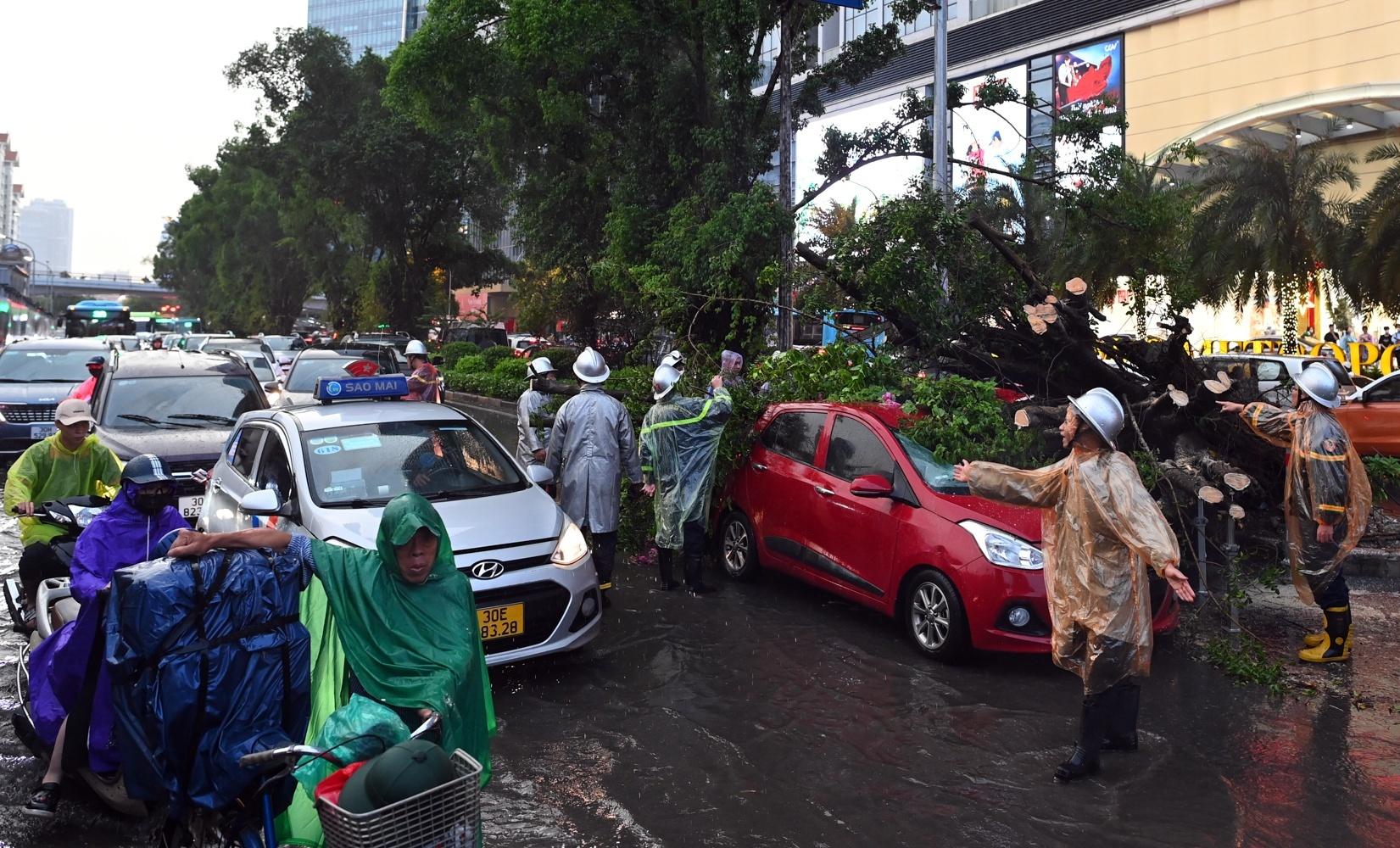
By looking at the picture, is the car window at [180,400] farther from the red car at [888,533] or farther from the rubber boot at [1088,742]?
the rubber boot at [1088,742]

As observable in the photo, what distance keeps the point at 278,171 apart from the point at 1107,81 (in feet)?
114

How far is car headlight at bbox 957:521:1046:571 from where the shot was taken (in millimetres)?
6605

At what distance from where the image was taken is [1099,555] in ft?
16.9

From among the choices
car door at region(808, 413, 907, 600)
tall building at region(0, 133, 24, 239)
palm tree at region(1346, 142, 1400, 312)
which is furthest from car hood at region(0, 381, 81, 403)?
tall building at region(0, 133, 24, 239)

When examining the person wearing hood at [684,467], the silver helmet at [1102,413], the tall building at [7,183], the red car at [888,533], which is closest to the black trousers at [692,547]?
the person wearing hood at [684,467]

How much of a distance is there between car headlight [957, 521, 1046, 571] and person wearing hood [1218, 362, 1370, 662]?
1.73m

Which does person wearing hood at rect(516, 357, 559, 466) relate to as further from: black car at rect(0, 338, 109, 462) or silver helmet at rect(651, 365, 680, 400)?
black car at rect(0, 338, 109, 462)

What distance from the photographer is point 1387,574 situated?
31.3 ft

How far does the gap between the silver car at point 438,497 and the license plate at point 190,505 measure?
169 centimetres

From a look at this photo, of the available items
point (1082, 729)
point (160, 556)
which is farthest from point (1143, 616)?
point (160, 556)

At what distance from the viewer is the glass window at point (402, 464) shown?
6734mm

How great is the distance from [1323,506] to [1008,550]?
1.97 metres

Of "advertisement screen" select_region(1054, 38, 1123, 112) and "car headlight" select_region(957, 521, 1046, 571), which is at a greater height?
"advertisement screen" select_region(1054, 38, 1123, 112)

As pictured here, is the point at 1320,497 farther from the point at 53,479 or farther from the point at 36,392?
the point at 36,392
